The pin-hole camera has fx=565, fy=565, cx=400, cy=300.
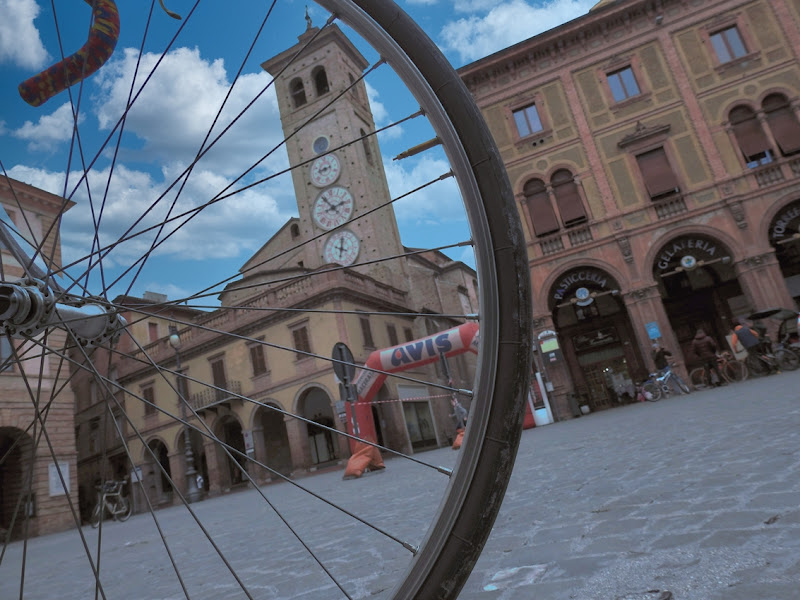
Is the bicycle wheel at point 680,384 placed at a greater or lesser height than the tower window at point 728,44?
lesser

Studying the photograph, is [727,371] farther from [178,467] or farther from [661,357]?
[178,467]

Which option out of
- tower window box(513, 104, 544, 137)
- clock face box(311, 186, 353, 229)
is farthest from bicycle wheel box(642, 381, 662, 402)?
clock face box(311, 186, 353, 229)

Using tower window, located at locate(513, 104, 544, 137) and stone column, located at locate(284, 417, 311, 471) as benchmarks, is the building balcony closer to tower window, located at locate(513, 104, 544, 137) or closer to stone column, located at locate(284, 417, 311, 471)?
stone column, located at locate(284, 417, 311, 471)

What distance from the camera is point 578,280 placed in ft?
60.2

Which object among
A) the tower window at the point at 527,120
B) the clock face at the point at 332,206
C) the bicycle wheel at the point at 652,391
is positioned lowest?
the bicycle wheel at the point at 652,391

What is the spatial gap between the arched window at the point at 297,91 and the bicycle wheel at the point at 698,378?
932 inches

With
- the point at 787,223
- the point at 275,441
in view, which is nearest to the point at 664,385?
the point at 787,223

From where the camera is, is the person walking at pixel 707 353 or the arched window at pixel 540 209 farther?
the arched window at pixel 540 209

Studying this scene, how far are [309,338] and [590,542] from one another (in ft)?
71.6

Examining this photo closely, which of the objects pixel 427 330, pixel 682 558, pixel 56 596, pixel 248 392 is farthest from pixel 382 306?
pixel 682 558

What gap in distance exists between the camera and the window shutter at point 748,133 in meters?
16.9

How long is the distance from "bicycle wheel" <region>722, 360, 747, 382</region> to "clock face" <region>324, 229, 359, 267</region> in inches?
676

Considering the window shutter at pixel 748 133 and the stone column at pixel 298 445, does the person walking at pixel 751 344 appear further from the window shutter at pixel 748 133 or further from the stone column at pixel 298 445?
the stone column at pixel 298 445

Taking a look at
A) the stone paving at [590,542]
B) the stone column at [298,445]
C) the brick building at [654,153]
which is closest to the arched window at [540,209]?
the brick building at [654,153]
